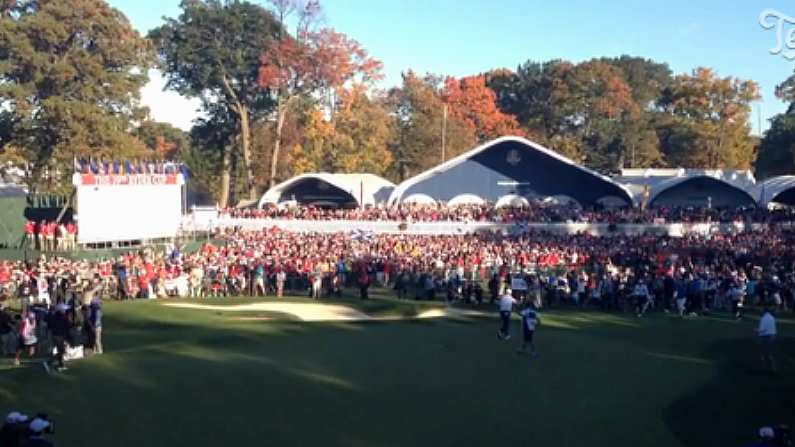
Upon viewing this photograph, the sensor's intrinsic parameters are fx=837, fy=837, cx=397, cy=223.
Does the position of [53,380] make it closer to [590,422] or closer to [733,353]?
[590,422]

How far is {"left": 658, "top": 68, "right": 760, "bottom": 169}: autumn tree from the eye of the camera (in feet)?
280

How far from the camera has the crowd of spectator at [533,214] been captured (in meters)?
51.7

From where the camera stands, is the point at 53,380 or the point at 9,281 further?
the point at 9,281

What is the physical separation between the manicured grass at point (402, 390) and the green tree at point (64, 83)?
34.2 metres

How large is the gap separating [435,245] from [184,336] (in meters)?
21.2

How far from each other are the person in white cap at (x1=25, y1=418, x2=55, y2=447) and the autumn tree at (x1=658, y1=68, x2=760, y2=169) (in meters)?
84.3

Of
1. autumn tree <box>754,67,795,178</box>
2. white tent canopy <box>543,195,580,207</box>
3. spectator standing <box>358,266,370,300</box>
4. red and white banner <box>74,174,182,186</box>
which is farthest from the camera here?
autumn tree <box>754,67,795,178</box>

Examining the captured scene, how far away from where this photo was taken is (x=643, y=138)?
303ft

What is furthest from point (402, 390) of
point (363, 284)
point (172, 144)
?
point (172, 144)

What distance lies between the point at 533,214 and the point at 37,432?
45.9 m

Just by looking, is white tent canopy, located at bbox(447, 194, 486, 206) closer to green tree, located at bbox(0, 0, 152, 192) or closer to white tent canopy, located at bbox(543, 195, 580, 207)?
white tent canopy, located at bbox(543, 195, 580, 207)

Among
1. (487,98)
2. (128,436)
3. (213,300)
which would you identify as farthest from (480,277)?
(487,98)

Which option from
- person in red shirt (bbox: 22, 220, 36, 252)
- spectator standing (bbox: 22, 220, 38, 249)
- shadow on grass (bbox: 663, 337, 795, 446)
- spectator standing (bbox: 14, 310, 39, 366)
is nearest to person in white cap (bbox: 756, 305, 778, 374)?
shadow on grass (bbox: 663, 337, 795, 446)

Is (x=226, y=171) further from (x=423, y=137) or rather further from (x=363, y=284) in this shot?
(x=363, y=284)
